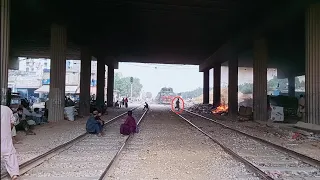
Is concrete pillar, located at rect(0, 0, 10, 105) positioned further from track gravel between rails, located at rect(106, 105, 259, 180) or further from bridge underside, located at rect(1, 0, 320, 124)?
track gravel between rails, located at rect(106, 105, 259, 180)

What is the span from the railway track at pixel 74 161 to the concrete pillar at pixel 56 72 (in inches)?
330

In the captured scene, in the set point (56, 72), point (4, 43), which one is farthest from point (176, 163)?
point (56, 72)

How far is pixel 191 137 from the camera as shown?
14.7 meters

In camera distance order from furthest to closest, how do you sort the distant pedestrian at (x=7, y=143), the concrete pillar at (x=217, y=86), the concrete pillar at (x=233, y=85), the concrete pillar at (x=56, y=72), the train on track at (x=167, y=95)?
the train on track at (x=167, y=95)
the concrete pillar at (x=217, y=86)
the concrete pillar at (x=233, y=85)
the concrete pillar at (x=56, y=72)
the distant pedestrian at (x=7, y=143)

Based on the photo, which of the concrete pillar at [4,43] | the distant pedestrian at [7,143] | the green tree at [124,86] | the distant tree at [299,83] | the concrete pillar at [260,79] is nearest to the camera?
the distant pedestrian at [7,143]

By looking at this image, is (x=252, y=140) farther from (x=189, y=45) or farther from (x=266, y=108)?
(x=189, y=45)

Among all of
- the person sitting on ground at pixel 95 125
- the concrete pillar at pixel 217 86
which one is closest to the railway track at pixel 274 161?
the person sitting on ground at pixel 95 125

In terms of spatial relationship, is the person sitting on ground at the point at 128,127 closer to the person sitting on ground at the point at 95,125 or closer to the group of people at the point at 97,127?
the group of people at the point at 97,127

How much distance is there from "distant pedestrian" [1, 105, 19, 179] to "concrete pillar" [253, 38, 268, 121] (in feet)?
Answer: 66.1

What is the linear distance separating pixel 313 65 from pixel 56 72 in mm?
14401

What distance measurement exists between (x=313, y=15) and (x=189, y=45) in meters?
17.8

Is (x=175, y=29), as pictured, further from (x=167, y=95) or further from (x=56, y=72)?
(x=167, y=95)

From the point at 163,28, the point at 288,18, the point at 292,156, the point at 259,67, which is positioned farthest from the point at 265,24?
the point at 292,156

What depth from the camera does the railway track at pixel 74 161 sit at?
7.27m
